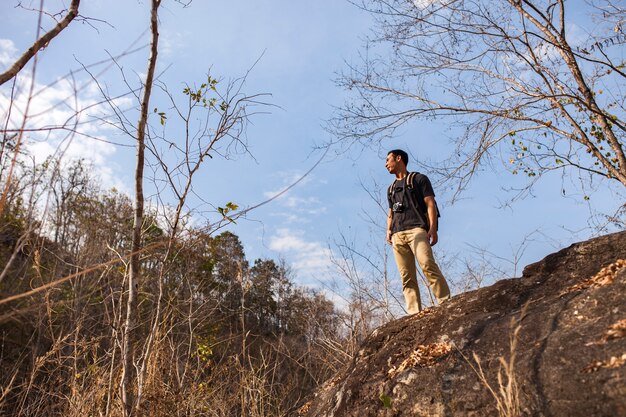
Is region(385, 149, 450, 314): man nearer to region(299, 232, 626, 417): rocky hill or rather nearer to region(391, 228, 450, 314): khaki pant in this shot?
region(391, 228, 450, 314): khaki pant

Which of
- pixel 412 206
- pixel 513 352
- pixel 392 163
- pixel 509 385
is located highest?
pixel 392 163

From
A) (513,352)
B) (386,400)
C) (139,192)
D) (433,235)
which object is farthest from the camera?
(433,235)

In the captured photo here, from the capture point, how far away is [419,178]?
4.48 meters

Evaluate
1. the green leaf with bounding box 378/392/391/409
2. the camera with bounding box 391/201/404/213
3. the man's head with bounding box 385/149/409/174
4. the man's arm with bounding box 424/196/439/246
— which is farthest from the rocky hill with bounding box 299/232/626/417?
the man's head with bounding box 385/149/409/174

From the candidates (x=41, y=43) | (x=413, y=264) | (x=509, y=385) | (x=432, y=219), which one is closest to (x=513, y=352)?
(x=509, y=385)

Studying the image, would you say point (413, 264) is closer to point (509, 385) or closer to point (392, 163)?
point (392, 163)

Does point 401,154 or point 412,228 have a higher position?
point 401,154

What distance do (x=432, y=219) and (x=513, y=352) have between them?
265 cm

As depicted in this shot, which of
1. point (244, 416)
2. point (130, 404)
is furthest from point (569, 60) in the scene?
point (130, 404)

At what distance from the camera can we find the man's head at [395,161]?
4.64 m

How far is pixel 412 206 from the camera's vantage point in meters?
4.40

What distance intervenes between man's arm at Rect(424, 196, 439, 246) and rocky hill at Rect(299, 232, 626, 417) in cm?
61

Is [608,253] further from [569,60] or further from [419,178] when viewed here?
[569,60]

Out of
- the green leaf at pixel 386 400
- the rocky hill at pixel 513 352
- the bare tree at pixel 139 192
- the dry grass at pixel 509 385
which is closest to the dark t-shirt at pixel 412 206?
the rocky hill at pixel 513 352
